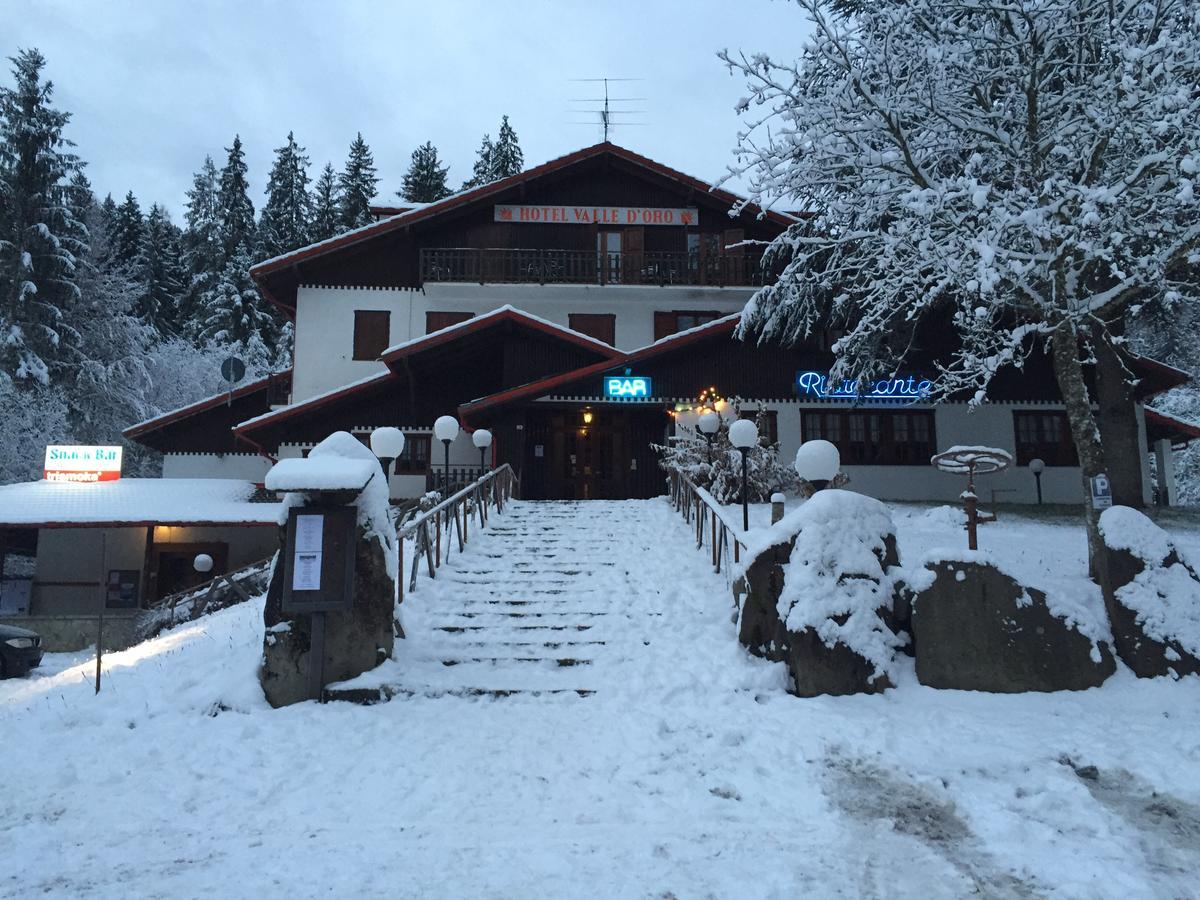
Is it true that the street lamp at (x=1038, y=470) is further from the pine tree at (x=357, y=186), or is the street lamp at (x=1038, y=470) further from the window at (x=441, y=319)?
the pine tree at (x=357, y=186)

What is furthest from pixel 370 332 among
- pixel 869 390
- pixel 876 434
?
pixel 876 434

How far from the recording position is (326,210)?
1848 inches

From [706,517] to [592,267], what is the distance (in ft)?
48.3

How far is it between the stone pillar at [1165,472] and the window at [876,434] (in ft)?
22.3

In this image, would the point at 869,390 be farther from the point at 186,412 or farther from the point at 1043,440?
the point at 186,412

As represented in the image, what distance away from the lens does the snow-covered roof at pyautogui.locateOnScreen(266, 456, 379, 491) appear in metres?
6.85

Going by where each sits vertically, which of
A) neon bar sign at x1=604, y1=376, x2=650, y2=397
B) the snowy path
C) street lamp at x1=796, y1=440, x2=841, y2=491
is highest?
neon bar sign at x1=604, y1=376, x2=650, y2=397

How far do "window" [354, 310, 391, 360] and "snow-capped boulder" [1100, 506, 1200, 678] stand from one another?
22.6 metres

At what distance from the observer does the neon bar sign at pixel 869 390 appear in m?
20.2

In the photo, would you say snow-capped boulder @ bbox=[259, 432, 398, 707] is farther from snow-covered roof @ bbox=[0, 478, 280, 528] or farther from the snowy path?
snow-covered roof @ bbox=[0, 478, 280, 528]

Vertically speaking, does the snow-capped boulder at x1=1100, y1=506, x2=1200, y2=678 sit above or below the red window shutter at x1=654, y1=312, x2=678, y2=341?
below

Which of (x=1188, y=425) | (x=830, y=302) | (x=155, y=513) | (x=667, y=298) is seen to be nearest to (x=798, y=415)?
(x=830, y=302)

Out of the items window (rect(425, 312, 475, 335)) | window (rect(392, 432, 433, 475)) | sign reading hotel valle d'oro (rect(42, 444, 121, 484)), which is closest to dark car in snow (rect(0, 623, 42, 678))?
window (rect(392, 432, 433, 475))

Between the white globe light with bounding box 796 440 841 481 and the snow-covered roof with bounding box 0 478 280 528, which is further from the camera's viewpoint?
the snow-covered roof with bounding box 0 478 280 528
